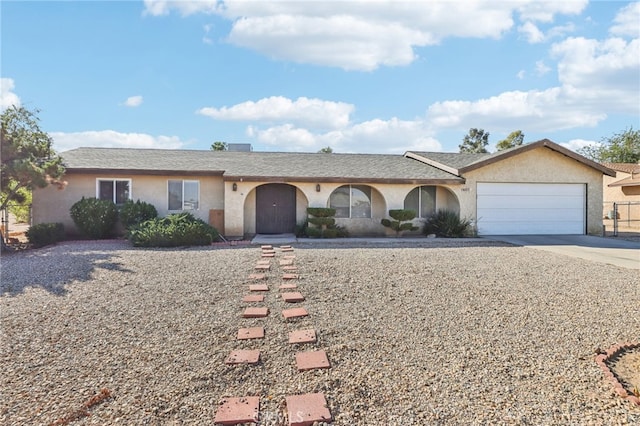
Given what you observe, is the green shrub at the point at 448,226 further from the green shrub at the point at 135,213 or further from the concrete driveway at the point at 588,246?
the green shrub at the point at 135,213

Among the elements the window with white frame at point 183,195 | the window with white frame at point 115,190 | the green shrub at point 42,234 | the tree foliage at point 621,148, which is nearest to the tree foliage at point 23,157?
the green shrub at point 42,234

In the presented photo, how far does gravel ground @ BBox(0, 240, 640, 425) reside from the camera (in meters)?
2.97

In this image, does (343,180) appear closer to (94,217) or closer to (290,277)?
(290,277)

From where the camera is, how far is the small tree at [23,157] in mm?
10531

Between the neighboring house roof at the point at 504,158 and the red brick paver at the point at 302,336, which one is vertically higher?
the neighboring house roof at the point at 504,158

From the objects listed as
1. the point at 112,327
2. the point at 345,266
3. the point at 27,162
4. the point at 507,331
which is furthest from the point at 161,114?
the point at 507,331

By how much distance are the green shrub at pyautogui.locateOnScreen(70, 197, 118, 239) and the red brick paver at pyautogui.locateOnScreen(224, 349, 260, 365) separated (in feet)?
36.0

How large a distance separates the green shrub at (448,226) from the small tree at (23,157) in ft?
44.6

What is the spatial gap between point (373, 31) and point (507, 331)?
9.34m

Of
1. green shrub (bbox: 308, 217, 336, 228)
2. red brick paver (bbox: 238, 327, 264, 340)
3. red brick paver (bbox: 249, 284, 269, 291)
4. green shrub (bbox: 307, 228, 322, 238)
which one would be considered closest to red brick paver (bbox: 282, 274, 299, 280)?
red brick paver (bbox: 249, 284, 269, 291)

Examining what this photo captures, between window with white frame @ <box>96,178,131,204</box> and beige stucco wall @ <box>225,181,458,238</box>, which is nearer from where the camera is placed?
window with white frame @ <box>96,178,131,204</box>

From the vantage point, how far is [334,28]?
10688 millimetres

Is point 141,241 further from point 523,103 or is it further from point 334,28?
point 523,103

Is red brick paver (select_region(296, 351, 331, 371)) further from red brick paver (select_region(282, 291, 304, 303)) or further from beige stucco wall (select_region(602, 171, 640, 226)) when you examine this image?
beige stucco wall (select_region(602, 171, 640, 226))
